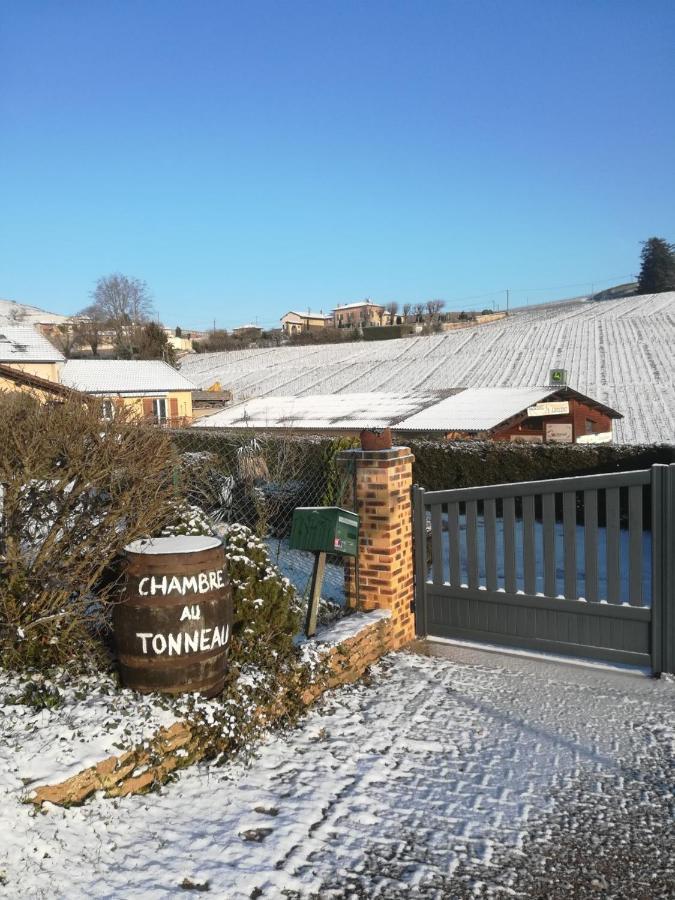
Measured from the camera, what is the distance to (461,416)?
78.5 feet

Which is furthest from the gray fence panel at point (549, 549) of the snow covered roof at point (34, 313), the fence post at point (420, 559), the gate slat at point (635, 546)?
the snow covered roof at point (34, 313)

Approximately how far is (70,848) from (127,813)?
35cm

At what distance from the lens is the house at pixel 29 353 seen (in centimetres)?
3203

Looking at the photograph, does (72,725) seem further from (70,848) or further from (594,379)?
(594,379)

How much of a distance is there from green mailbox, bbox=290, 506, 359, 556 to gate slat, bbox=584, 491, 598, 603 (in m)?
1.72

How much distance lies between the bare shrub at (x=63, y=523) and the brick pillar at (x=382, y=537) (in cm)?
199

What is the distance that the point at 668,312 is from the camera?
5800 centimetres

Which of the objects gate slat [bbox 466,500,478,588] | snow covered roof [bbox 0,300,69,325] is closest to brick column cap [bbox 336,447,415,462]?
gate slat [bbox 466,500,478,588]

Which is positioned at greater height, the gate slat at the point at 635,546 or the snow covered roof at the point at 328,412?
the snow covered roof at the point at 328,412

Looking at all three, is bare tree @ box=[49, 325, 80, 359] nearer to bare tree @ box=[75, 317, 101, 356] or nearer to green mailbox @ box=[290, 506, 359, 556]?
bare tree @ box=[75, 317, 101, 356]

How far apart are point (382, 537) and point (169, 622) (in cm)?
235

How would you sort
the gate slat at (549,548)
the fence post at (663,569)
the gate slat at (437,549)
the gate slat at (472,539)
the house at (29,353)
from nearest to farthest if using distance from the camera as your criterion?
the fence post at (663,569), the gate slat at (549,548), the gate slat at (472,539), the gate slat at (437,549), the house at (29,353)

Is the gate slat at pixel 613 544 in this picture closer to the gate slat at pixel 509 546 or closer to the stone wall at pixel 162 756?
the gate slat at pixel 509 546

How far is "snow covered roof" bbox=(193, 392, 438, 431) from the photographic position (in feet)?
87.3
